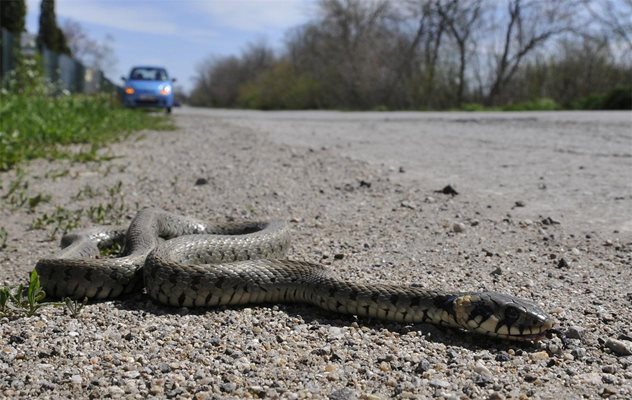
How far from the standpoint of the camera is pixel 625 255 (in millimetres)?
4230

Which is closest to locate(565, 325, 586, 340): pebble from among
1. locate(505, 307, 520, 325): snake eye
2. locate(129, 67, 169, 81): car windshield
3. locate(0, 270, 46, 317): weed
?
locate(505, 307, 520, 325): snake eye

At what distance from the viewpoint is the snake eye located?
9.73ft

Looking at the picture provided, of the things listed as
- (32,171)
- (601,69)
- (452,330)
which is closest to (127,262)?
(452,330)

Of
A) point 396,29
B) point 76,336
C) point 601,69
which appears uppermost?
point 396,29

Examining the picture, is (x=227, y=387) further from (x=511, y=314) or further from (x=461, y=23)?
(x=461, y=23)

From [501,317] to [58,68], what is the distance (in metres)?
23.9

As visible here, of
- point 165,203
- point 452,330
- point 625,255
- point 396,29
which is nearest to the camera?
point 452,330

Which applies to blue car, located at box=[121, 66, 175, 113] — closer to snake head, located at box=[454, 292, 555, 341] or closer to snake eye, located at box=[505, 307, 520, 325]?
snake head, located at box=[454, 292, 555, 341]

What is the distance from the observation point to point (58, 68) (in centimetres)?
2431

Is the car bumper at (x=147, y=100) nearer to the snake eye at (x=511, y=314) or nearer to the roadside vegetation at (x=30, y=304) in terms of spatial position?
the roadside vegetation at (x=30, y=304)

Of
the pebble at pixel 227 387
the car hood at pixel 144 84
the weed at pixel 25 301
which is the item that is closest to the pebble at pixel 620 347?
the pebble at pixel 227 387

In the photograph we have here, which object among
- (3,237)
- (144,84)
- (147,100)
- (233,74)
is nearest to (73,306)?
(3,237)

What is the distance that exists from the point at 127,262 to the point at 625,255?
2.90 meters

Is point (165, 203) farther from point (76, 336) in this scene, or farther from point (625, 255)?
point (625, 255)
